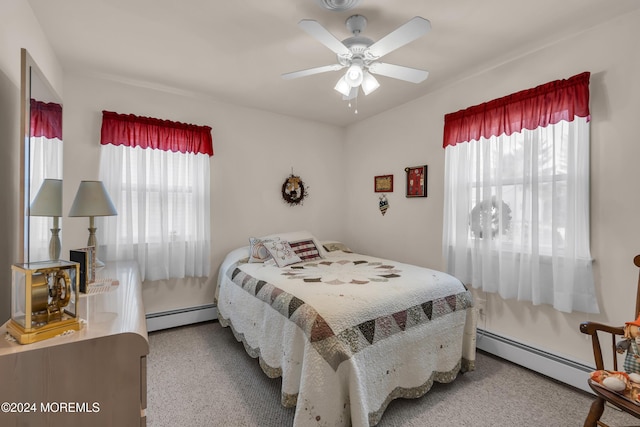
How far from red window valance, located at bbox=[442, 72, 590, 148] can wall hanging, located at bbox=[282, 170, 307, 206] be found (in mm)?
1833

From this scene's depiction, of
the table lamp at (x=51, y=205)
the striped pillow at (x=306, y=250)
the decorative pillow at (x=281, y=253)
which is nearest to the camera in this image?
the table lamp at (x=51, y=205)

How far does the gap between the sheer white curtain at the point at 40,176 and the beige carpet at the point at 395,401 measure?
3.84 ft

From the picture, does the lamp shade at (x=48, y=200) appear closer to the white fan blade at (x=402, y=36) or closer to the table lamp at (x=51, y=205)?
the table lamp at (x=51, y=205)

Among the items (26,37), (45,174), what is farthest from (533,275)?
(26,37)

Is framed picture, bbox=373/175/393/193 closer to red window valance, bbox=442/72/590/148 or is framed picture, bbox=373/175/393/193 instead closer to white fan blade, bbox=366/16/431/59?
red window valance, bbox=442/72/590/148

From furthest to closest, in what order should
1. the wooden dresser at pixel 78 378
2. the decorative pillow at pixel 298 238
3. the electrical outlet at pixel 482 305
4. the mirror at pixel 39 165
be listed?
1. the decorative pillow at pixel 298 238
2. the electrical outlet at pixel 482 305
3. the mirror at pixel 39 165
4. the wooden dresser at pixel 78 378

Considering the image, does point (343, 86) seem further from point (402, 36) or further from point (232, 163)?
point (232, 163)

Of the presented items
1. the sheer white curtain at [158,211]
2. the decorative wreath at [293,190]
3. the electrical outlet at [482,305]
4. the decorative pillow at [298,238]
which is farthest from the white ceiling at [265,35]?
the electrical outlet at [482,305]

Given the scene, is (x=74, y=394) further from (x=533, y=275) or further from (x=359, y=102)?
(x=359, y=102)

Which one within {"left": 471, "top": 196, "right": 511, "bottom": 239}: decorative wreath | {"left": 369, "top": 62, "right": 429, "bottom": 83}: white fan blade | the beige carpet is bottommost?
the beige carpet

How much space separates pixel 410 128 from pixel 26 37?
3.19 m

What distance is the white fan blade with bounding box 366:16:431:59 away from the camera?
5.01 ft

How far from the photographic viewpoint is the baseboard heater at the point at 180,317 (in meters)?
3.04

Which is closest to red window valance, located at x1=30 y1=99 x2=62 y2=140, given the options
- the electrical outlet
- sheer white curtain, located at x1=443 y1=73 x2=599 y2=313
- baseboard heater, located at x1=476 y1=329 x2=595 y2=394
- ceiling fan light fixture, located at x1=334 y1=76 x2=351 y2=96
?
ceiling fan light fixture, located at x1=334 y1=76 x2=351 y2=96
